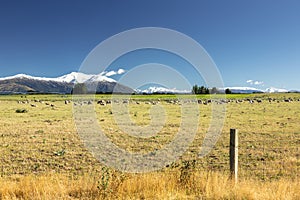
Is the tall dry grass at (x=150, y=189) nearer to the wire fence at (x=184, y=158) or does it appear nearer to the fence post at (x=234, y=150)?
the fence post at (x=234, y=150)

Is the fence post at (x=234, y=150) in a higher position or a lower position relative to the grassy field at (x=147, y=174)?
higher

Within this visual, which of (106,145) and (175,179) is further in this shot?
(106,145)

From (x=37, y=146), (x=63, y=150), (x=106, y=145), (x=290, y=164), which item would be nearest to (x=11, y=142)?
(x=37, y=146)

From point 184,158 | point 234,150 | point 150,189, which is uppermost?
point 234,150

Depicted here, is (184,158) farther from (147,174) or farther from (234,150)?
(234,150)

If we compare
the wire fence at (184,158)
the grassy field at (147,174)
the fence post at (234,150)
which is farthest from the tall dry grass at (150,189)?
the wire fence at (184,158)

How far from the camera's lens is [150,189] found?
289 inches

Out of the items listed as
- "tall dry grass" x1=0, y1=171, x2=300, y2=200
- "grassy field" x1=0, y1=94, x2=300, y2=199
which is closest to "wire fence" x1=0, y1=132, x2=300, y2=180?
"grassy field" x1=0, y1=94, x2=300, y2=199

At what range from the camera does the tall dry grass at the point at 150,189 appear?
6.82 meters

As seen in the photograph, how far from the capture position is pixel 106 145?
16438 mm

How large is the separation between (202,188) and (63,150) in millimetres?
9197

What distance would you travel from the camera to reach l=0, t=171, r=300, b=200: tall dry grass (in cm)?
682

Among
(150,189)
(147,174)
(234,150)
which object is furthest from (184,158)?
(150,189)

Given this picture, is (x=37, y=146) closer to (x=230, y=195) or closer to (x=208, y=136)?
(x=208, y=136)
